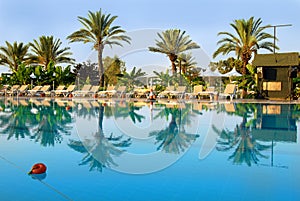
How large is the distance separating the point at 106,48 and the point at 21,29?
23.3 feet

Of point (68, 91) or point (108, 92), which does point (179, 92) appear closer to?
point (108, 92)

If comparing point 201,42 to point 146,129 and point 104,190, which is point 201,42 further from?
point 104,190

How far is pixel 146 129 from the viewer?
812cm

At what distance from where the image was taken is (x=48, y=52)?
29625 mm

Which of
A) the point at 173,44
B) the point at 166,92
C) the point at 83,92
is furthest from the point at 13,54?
the point at 166,92

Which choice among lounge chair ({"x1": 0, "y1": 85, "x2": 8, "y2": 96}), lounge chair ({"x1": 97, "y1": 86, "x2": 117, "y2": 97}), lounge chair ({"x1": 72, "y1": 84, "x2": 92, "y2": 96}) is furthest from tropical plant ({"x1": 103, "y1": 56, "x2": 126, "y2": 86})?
lounge chair ({"x1": 0, "y1": 85, "x2": 8, "y2": 96})

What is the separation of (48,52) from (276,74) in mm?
19335

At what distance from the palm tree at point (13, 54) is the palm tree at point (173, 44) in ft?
41.4

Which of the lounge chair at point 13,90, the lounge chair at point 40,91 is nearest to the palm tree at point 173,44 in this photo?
the lounge chair at point 40,91

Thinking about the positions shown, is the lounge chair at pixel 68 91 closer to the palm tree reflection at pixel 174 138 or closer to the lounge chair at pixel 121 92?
the lounge chair at pixel 121 92

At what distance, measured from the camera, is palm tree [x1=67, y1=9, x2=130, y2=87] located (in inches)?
998

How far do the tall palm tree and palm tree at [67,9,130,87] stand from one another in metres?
7.79

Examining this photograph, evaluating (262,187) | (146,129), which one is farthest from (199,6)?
(262,187)

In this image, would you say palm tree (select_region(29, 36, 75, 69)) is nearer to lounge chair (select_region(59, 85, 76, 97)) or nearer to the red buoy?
lounge chair (select_region(59, 85, 76, 97))
